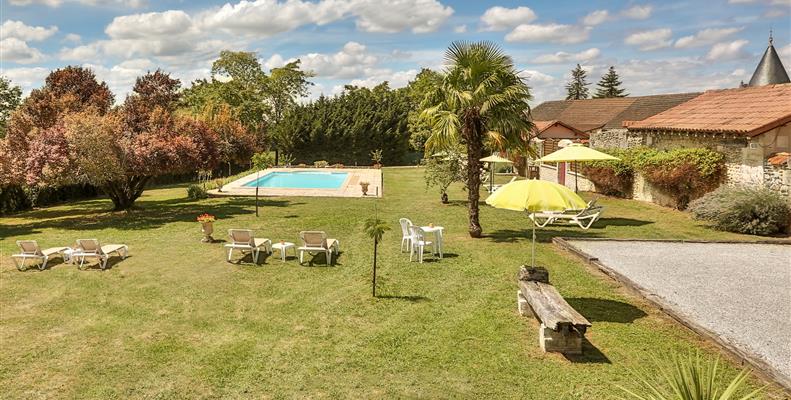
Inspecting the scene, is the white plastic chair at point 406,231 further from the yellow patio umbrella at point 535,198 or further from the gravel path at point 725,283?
the gravel path at point 725,283

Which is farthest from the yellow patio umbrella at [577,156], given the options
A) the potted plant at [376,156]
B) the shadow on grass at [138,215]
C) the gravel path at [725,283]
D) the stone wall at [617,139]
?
the potted plant at [376,156]

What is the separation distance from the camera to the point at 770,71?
34.9 metres

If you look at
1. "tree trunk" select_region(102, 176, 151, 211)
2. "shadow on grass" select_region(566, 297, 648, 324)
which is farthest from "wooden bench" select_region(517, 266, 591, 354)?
"tree trunk" select_region(102, 176, 151, 211)

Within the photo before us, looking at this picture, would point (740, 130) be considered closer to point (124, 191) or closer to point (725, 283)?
point (725, 283)

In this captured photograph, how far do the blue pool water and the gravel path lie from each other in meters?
24.8

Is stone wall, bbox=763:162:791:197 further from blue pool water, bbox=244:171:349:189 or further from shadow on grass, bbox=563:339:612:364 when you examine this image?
blue pool water, bbox=244:171:349:189

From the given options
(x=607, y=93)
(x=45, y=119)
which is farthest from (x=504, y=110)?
(x=607, y=93)

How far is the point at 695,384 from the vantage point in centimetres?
448

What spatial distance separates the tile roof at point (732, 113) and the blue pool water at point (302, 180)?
69.4 ft

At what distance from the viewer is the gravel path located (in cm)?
825

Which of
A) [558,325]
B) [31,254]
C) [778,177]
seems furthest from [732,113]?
[31,254]

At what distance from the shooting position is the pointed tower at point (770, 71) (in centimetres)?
3447

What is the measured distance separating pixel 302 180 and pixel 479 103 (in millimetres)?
27148

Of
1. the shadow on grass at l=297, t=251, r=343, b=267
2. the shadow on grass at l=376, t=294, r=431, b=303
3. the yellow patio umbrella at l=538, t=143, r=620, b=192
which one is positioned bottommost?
the shadow on grass at l=376, t=294, r=431, b=303
